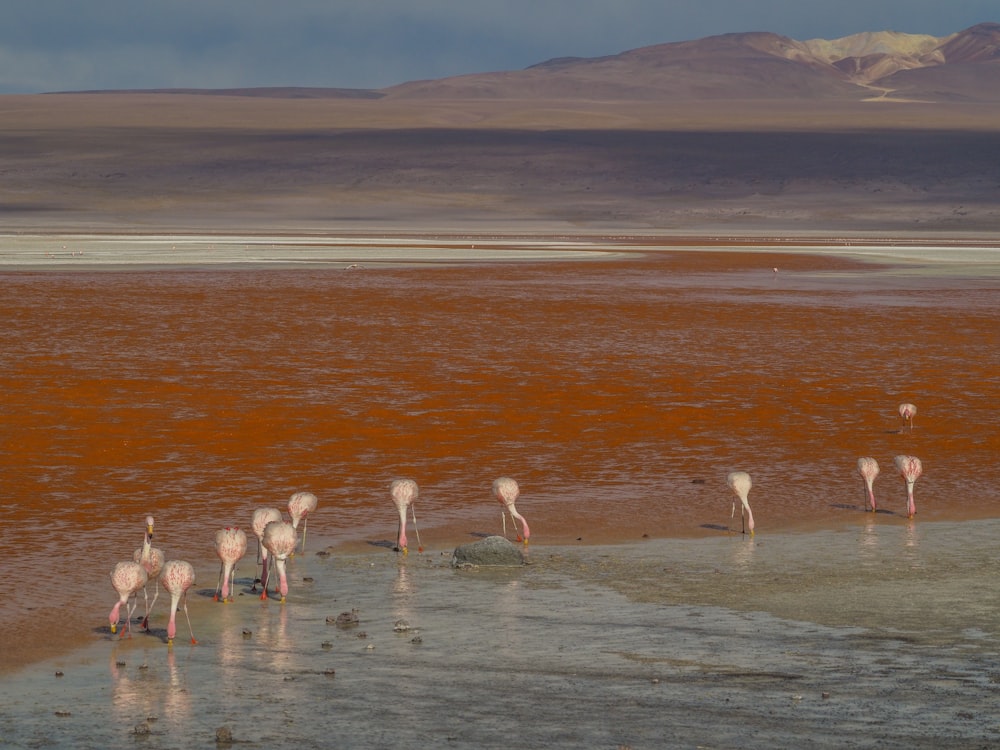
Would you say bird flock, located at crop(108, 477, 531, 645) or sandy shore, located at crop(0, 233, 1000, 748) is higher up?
bird flock, located at crop(108, 477, 531, 645)

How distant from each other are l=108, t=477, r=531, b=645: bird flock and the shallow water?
111 mm

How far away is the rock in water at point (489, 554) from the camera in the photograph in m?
8.57

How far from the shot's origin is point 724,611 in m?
7.61

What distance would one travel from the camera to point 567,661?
6773mm

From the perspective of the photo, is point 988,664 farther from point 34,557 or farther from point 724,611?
point 34,557

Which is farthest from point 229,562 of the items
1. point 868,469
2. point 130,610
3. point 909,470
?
point 909,470

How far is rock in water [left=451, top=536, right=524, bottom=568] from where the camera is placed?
8570 mm

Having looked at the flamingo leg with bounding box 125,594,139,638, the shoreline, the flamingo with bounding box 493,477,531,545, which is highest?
the flamingo with bounding box 493,477,531,545

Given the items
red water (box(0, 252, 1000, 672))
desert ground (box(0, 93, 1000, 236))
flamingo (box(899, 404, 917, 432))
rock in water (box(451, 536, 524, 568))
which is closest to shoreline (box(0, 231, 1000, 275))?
desert ground (box(0, 93, 1000, 236))

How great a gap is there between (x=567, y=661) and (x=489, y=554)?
72.4 inches

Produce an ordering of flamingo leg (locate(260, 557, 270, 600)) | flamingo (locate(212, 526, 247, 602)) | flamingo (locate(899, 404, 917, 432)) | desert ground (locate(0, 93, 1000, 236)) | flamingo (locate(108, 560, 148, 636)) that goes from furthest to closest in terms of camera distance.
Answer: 1. desert ground (locate(0, 93, 1000, 236))
2. flamingo (locate(899, 404, 917, 432))
3. flamingo leg (locate(260, 557, 270, 600))
4. flamingo (locate(212, 526, 247, 602))
5. flamingo (locate(108, 560, 148, 636))

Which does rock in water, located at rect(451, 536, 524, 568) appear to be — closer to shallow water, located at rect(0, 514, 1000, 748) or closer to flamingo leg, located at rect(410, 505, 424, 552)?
shallow water, located at rect(0, 514, 1000, 748)

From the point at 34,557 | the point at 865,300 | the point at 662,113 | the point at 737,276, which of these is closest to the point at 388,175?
the point at 662,113

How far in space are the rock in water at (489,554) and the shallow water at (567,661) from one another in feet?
0.31
